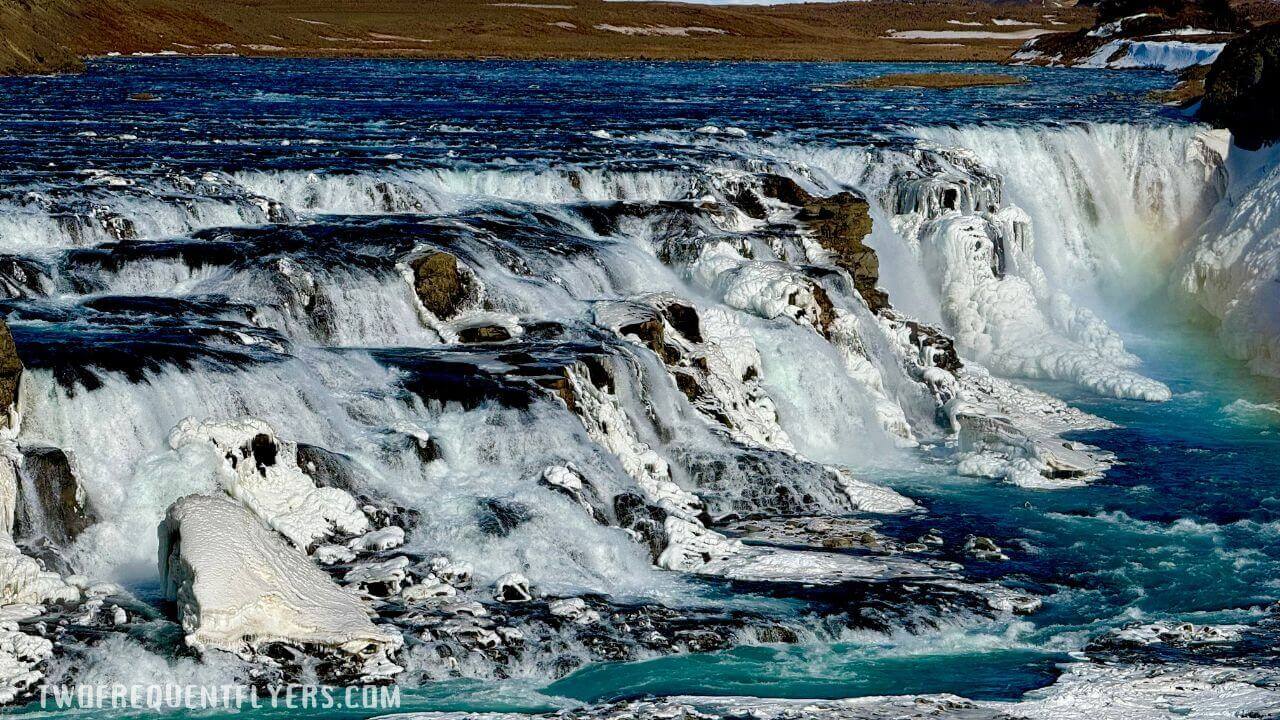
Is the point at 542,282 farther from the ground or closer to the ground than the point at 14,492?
farther from the ground

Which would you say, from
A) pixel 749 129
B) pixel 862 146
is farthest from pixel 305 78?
pixel 862 146

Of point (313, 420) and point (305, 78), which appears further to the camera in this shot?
point (305, 78)

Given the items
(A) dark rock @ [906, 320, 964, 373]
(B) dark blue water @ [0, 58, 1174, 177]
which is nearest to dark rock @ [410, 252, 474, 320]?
(B) dark blue water @ [0, 58, 1174, 177]

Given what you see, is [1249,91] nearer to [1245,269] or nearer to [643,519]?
[1245,269]

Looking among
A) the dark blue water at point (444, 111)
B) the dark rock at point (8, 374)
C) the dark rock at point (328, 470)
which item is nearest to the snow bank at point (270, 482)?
the dark rock at point (328, 470)

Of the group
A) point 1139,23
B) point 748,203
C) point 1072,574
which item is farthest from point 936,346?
point 1139,23

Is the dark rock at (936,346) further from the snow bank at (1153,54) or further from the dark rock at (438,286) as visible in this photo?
the snow bank at (1153,54)

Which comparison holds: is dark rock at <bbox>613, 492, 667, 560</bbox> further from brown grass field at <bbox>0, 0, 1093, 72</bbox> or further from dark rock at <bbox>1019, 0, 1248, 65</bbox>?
dark rock at <bbox>1019, 0, 1248, 65</bbox>

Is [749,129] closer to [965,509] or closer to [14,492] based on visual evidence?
[965,509]
